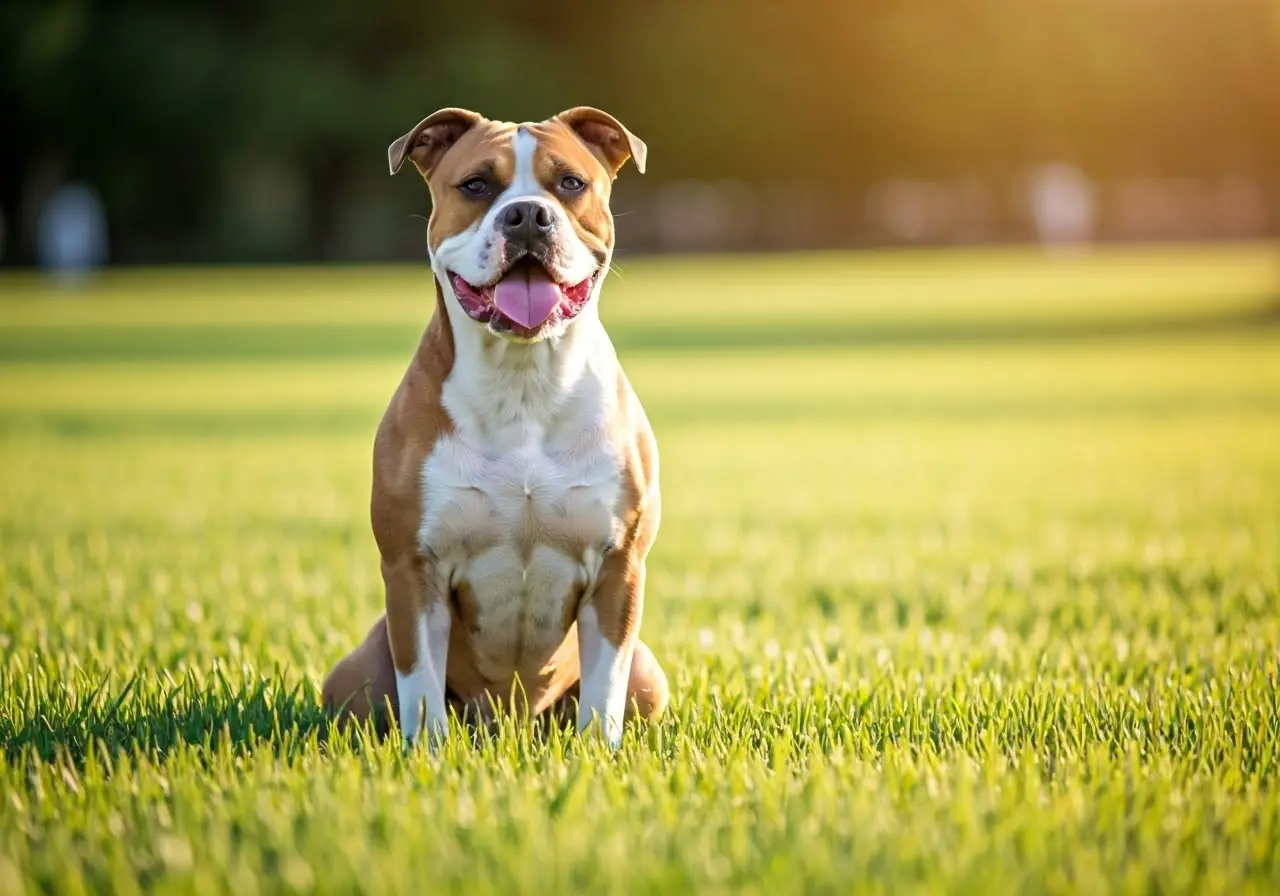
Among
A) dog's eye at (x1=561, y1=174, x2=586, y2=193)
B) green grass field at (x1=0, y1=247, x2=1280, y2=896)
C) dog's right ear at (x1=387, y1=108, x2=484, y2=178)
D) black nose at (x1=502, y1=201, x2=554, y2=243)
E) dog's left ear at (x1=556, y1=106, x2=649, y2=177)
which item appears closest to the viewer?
green grass field at (x1=0, y1=247, x2=1280, y2=896)

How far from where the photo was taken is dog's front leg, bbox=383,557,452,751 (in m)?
4.45

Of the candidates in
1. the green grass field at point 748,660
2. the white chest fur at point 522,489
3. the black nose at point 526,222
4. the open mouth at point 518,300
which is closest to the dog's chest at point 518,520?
the white chest fur at point 522,489

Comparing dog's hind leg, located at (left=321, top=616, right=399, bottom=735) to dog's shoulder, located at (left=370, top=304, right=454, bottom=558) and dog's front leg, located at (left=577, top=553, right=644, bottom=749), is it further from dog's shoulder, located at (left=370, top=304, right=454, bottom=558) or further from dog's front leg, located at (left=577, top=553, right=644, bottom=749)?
dog's front leg, located at (left=577, top=553, right=644, bottom=749)

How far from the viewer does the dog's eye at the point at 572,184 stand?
15.3ft

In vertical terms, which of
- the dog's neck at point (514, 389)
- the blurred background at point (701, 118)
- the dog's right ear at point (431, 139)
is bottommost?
the dog's neck at point (514, 389)

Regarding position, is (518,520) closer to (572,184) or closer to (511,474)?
(511,474)

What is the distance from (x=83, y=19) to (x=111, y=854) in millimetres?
59923

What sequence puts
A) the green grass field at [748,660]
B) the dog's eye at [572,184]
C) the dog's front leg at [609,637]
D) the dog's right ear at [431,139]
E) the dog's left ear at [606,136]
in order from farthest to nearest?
the dog's left ear at [606,136] → the dog's right ear at [431,139] → the dog's eye at [572,184] → the dog's front leg at [609,637] → the green grass field at [748,660]

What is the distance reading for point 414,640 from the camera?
4.45m

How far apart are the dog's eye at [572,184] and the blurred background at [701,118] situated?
5473 centimetres

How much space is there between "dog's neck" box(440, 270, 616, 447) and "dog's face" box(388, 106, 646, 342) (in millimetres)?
83

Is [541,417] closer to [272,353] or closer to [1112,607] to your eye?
[1112,607]

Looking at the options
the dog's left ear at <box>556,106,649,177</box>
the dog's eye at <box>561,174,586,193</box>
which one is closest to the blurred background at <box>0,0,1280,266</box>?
the dog's left ear at <box>556,106,649,177</box>

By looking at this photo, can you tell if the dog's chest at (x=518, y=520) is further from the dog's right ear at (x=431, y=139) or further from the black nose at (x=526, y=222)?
the dog's right ear at (x=431, y=139)
